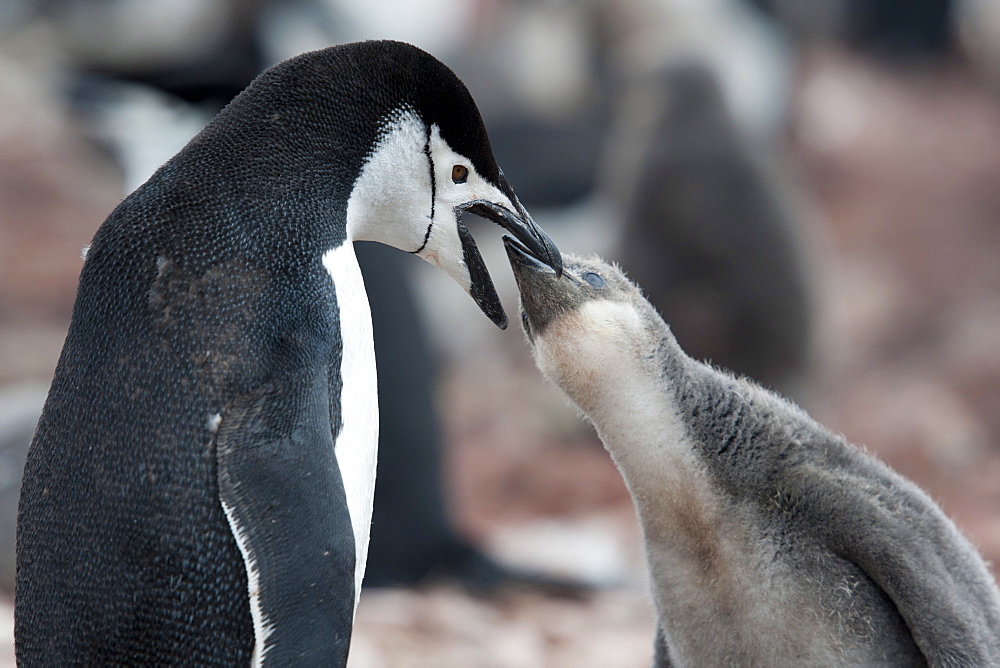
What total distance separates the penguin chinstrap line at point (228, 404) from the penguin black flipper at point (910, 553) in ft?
2.73

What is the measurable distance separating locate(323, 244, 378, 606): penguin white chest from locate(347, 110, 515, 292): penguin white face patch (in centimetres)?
10

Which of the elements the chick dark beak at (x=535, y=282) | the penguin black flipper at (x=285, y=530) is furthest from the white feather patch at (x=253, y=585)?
the chick dark beak at (x=535, y=282)

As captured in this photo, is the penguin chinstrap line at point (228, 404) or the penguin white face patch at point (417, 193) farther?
the penguin white face patch at point (417, 193)

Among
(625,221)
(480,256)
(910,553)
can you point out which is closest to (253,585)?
(480,256)

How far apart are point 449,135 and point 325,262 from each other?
346 mm

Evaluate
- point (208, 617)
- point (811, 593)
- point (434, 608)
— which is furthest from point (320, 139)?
point (434, 608)

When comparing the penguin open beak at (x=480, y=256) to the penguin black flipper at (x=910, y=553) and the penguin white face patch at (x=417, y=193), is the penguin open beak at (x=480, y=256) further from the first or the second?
the penguin black flipper at (x=910, y=553)

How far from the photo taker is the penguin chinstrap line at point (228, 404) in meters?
1.79

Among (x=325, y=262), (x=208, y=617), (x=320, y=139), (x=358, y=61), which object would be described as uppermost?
(x=358, y=61)

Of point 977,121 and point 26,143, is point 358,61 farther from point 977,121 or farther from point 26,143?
A: point 977,121

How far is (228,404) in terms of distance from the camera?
1.84 metres

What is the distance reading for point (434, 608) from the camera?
4.17 metres

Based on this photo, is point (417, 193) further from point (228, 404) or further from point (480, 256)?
point (228, 404)

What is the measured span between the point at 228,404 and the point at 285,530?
0.72ft
